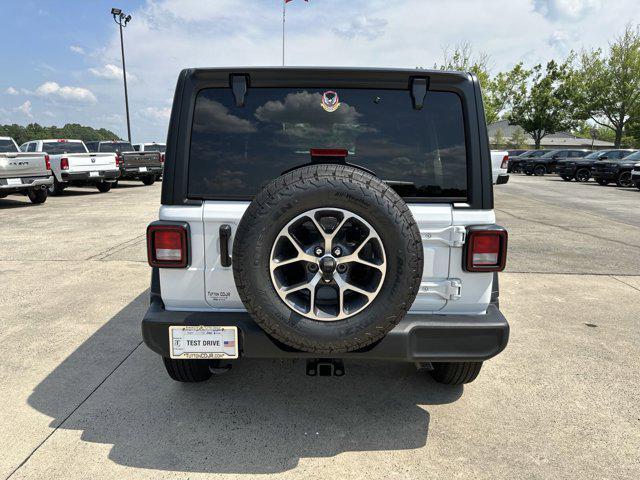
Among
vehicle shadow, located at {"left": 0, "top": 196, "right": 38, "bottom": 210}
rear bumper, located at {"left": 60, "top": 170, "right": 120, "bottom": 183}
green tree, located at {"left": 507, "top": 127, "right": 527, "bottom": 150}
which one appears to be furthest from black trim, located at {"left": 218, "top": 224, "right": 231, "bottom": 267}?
green tree, located at {"left": 507, "top": 127, "right": 527, "bottom": 150}

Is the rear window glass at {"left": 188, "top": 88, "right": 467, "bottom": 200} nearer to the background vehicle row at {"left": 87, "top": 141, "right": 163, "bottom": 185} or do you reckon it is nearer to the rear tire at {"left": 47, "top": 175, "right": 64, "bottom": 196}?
the rear tire at {"left": 47, "top": 175, "right": 64, "bottom": 196}

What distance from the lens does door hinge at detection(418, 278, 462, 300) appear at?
8.00ft

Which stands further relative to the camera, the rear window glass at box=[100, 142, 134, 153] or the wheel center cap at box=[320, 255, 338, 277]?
the rear window glass at box=[100, 142, 134, 153]

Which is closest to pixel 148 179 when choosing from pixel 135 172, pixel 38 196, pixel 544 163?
pixel 135 172

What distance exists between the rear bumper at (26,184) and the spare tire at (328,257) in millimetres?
11930

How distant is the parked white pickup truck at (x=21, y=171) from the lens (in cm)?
1127

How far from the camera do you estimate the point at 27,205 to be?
1270 centimetres

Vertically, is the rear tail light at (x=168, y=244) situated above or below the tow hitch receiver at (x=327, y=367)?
above

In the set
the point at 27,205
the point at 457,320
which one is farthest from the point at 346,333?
the point at 27,205

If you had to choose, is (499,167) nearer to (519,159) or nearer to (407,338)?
(407,338)

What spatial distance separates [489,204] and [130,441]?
7.71 ft

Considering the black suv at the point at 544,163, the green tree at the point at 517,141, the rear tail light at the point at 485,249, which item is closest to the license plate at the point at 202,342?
the rear tail light at the point at 485,249

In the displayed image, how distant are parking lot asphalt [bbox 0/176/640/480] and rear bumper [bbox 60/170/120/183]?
1069 centimetres

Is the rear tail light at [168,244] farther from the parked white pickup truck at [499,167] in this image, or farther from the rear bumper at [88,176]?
the rear bumper at [88,176]
